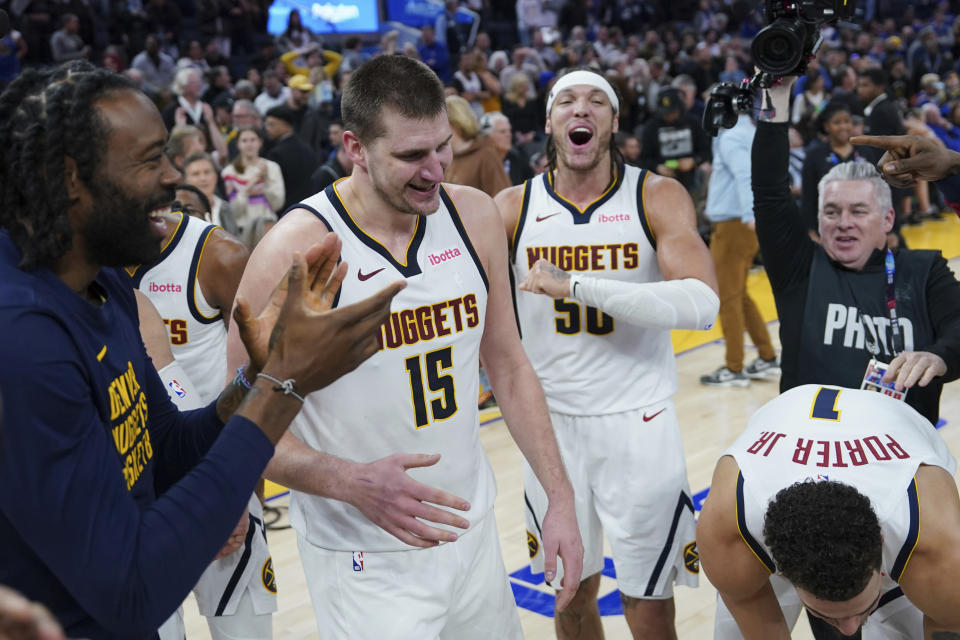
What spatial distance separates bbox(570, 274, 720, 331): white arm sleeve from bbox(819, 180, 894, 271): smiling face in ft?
1.79

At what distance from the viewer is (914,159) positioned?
3236 mm

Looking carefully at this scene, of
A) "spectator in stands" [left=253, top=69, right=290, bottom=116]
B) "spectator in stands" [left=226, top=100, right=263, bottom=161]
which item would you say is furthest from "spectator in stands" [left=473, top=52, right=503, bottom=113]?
"spectator in stands" [left=226, top=100, right=263, bottom=161]

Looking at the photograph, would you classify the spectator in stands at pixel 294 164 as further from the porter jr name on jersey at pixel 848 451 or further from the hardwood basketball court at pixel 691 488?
the porter jr name on jersey at pixel 848 451

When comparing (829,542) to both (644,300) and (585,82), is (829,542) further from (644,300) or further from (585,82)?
(585,82)

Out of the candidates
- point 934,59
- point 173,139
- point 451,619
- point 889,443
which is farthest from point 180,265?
point 934,59

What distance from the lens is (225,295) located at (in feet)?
11.8

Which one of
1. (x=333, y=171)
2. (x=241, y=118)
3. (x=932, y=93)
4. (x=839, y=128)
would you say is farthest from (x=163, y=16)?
(x=932, y=93)

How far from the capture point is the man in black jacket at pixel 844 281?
3.38m

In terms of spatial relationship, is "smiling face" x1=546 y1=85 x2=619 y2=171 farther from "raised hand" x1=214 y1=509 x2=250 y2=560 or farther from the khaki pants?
the khaki pants

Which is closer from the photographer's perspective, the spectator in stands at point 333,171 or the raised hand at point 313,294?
the raised hand at point 313,294

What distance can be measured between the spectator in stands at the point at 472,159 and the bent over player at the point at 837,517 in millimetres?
4562

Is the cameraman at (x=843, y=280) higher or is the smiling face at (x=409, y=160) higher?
the smiling face at (x=409, y=160)

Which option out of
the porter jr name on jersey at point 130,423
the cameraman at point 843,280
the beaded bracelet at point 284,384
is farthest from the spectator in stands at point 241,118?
the beaded bracelet at point 284,384

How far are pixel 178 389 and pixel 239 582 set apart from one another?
2.30 ft
